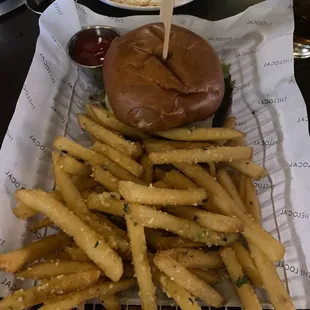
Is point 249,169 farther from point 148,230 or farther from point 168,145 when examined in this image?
point 148,230

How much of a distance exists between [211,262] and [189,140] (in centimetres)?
43

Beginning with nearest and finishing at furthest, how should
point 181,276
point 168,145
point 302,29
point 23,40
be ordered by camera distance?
1. point 181,276
2. point 168,145
3. point 302,29
4. point 23,40

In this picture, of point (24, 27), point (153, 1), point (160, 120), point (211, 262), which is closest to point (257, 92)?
point (160, 120)

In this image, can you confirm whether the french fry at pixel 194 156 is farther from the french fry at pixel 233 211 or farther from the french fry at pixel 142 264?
the french fry at pixel 142 264

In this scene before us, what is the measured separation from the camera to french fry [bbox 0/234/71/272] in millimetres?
1289

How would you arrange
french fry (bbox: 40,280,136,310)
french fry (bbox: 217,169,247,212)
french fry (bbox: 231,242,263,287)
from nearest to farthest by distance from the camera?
french fry (bbox: 40,280,136,310)
french fry (bbox: 231,242,263,287)
french fry (bbox: 217,169,247,212)

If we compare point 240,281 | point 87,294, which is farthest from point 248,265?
point 87,294

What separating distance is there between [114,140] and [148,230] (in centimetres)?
34

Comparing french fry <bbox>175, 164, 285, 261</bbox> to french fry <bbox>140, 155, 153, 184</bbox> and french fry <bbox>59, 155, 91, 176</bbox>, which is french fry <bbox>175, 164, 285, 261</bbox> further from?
french fry <bbox>59, 155, 91, 176</bbox>

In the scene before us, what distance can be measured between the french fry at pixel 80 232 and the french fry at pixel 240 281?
32 cm

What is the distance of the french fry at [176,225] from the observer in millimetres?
1290

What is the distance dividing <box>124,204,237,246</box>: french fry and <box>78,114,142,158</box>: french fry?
26 cm

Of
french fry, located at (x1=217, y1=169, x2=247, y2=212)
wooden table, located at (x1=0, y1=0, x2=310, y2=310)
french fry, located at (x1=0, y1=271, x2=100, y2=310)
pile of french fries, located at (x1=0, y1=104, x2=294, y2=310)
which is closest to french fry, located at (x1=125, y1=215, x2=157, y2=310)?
pile of french fries, located at (x1=0, y1=104, x2=294, y2=310)

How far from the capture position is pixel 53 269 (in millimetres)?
1296
